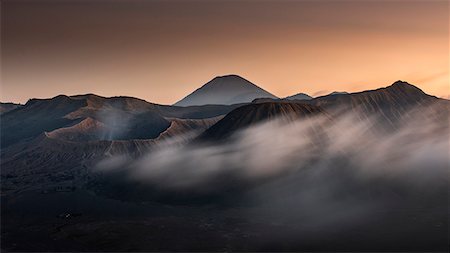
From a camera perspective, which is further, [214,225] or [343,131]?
[343,131]

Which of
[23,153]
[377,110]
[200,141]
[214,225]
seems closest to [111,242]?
[214,225]

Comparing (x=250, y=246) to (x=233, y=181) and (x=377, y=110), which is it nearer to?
(x=233, y=181)

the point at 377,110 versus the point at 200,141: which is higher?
the point at 377,110

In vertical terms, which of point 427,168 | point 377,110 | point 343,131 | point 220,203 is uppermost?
point 377,110

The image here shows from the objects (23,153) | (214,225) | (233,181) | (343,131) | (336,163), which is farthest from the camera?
(23,153)

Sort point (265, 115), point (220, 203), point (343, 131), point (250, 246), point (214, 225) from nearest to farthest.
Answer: point (250, 246)
point (214, 225)
point (220, 203)
point (265, 115)
point (343, 131)

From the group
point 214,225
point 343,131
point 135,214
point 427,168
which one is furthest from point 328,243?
point 343,131
